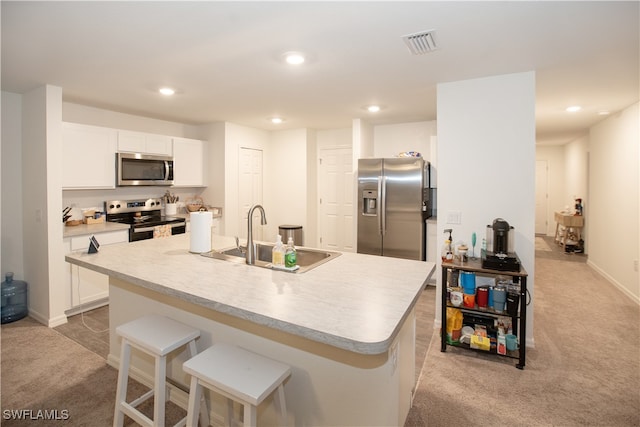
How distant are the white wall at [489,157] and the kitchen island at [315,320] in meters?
1.28

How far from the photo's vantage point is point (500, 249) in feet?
8.77

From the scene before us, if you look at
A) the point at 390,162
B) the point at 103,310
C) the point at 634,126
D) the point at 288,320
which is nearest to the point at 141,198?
the point at 103,310

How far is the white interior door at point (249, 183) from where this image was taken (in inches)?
209

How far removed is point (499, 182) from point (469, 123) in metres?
0.58

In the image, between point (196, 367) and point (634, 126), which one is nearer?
point (196, 367)

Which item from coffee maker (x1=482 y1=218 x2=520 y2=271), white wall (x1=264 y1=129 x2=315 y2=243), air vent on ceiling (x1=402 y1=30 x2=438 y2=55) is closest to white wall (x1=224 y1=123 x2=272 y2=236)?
white wall (x1=264 y1=129 x2=315 y2=243)

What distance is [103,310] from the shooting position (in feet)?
11.9

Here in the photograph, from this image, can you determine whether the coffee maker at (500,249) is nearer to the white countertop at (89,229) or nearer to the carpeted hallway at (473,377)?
the carpeted hallway at (473,377)

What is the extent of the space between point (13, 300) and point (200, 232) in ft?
8.24

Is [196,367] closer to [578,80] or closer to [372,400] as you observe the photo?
[372,400]

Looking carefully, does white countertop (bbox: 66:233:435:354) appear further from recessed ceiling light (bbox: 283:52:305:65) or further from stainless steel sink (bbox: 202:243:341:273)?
recessed ceiling light (bbox: 283:52:305:65)

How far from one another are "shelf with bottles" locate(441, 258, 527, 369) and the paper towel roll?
1.86m

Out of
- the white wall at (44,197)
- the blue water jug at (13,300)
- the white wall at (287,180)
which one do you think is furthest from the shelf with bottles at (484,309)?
the blue water jug at (13,300)

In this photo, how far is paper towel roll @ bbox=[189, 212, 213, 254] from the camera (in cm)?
231
